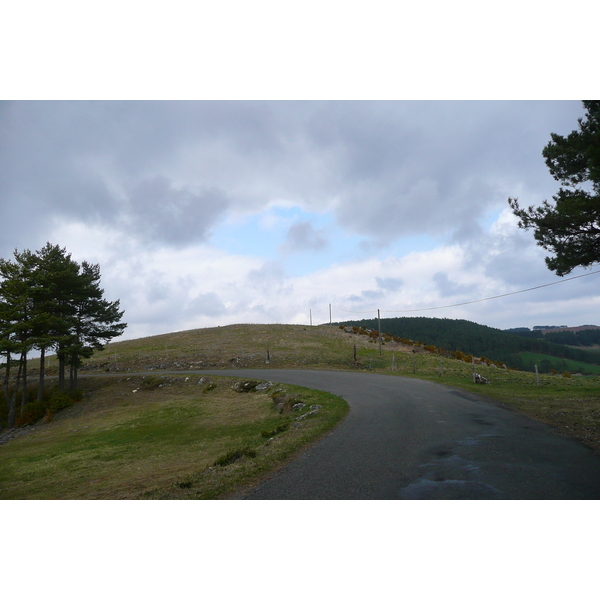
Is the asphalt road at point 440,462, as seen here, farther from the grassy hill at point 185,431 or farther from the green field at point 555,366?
the green field at point 555,366

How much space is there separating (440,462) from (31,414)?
119 ft

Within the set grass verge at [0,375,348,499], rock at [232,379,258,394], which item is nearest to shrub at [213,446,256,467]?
grass verge at [0,375,348,499]

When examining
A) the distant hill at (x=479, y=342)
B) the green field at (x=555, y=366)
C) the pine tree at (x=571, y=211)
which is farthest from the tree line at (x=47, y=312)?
the green field at (x=555, y=366)

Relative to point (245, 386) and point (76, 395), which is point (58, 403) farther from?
point (245, 386)

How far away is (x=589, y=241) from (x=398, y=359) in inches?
1265

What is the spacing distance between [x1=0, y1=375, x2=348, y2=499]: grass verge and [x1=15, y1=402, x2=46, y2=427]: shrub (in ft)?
7.03

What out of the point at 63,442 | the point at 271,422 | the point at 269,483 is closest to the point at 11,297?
the point at 63,442

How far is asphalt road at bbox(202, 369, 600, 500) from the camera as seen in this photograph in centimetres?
649

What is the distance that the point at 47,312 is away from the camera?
3341 centimetres

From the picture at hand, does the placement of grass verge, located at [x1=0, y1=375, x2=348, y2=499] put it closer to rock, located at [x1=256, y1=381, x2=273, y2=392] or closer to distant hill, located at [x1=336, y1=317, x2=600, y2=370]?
rock, located at [x1=256, y1=381, x2=273, y2=392]

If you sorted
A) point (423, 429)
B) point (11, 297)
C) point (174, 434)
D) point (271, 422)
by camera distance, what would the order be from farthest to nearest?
point (11, 297), point (174, 434), point (271, 422), point (423, 429)

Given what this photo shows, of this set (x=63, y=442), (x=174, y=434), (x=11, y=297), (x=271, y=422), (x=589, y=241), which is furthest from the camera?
(x=11, y=297)

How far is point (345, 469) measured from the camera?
7.92 meters

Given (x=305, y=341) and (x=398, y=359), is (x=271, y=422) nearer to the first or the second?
(x=398, y=359)
